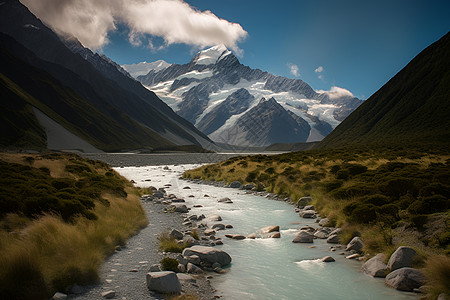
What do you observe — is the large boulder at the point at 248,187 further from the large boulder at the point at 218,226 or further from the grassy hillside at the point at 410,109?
the grassy hillside at the point at 410,109

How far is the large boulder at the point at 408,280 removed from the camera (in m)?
8.87

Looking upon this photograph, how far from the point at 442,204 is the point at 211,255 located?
426 inches

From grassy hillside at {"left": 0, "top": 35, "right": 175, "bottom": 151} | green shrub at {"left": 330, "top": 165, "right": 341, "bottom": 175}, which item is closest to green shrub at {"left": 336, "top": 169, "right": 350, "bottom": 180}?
green shrub at {"left": 330, "top": 165, "right": 341, "bottom": 175}

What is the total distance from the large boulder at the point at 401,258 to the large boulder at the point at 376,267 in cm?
23

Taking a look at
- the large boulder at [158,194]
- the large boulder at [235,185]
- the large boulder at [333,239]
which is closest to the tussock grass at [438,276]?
the large boulder at [333,239]

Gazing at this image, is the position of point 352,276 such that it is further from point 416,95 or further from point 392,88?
point 392,88

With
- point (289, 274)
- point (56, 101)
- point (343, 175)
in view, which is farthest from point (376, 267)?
point (56, 101)

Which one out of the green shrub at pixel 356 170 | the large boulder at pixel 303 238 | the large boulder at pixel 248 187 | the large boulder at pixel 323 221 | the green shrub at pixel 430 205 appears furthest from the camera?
the large boulder at pixel 248 187

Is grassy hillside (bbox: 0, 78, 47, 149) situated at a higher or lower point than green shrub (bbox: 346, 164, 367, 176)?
higher

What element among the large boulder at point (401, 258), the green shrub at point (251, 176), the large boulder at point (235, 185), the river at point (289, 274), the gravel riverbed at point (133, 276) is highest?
the green shrub at point (251, 176)

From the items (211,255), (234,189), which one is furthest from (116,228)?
(234,189)

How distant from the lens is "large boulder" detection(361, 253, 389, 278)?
997 cm

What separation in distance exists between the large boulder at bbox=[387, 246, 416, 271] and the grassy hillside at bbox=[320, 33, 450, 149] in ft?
283

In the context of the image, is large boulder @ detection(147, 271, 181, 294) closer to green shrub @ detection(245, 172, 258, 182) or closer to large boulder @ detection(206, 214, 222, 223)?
large boulder @ detection(206, 214, 222, 223)
